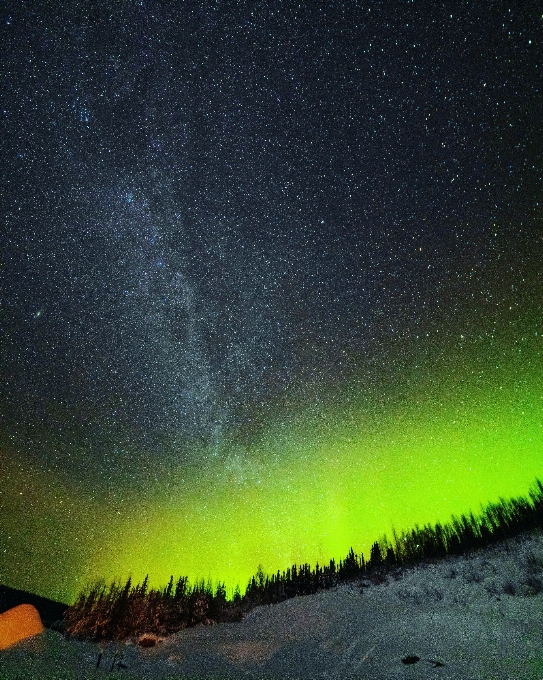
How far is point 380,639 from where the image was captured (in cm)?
1312

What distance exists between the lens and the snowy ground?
10.8 meters

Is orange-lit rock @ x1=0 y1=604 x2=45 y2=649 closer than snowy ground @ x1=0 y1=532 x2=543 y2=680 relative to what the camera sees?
No

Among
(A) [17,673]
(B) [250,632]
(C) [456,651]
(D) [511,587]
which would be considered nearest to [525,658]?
(C) [456,651]

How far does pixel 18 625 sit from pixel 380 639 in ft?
46.1

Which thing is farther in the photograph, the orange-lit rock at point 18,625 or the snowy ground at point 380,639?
the orange-lit rock at point 18,625

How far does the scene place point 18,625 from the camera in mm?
16422

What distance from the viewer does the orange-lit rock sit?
51.6 feet

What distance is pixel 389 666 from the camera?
1095 centimetres

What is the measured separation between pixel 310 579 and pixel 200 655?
10.6 metres

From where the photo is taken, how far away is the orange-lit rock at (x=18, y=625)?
51.6 ft

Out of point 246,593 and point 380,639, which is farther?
point 246,593

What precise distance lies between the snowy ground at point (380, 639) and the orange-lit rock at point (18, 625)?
0.50 m

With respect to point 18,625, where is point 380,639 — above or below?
below

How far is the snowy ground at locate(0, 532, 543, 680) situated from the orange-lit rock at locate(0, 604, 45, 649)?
0.50 metres
